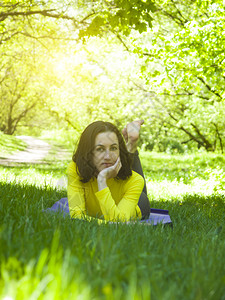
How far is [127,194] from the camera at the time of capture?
3250mm

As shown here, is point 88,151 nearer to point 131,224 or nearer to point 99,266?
point 131,224

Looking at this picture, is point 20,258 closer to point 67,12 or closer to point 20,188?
point 20,188

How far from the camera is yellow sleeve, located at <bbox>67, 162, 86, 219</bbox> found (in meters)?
3.06

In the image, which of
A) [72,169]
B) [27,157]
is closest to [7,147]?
[27,157]

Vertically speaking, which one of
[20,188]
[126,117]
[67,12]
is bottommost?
[20,188]

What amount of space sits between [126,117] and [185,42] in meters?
18.2

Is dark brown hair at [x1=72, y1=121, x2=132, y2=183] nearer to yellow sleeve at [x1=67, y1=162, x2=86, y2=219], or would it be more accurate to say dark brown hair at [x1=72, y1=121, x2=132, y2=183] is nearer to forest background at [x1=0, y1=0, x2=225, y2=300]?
yellow sleeve at [x1=67, y1=162, x2=86, y2=219]

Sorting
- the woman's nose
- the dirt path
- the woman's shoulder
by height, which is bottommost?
the dirt path

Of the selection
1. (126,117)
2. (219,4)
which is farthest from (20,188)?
(126,117)

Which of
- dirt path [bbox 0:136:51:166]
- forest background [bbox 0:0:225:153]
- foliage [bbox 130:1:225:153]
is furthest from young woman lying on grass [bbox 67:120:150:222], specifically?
dirt path [bbox 0:136:51:166]

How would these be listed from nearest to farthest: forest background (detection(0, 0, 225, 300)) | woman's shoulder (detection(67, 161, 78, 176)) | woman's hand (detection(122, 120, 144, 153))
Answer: forest background (detection(0, 0, 225, 300))
woman's shoulder (detection(67, 161, 78, 176))
woman's hand (detection(122, 120, 144, 153))

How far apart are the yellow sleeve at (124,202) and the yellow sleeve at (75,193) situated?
0.23 m

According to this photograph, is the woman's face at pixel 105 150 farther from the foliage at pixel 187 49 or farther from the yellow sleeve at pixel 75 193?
the foliage at pixel 187 49

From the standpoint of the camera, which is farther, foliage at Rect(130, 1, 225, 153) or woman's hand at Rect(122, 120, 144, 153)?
foliage at Rect(130, 1, 225, 153)
